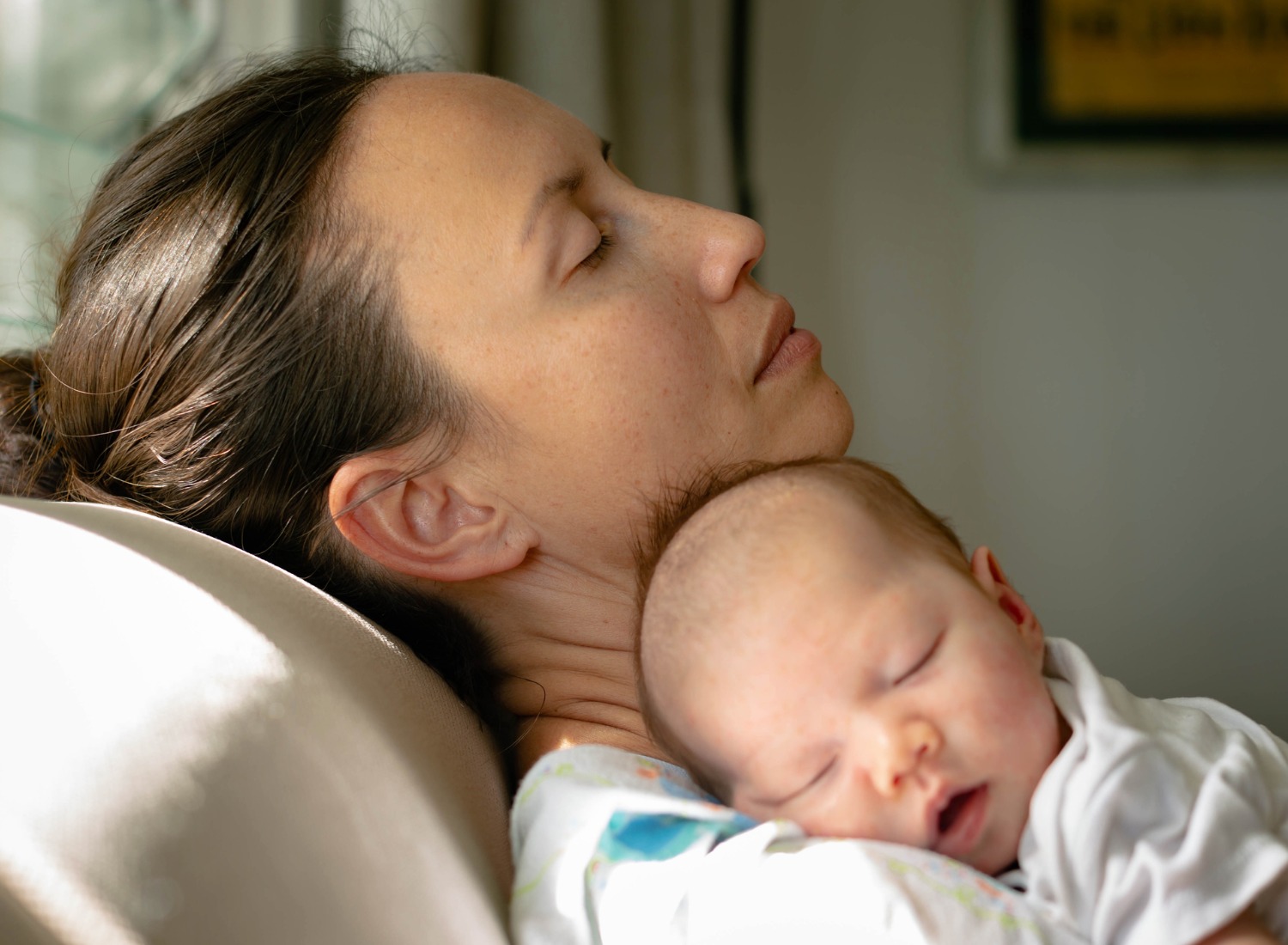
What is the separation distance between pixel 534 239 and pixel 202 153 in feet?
1.07

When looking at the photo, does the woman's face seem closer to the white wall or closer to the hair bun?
the hair bun

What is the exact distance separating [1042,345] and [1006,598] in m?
2.09

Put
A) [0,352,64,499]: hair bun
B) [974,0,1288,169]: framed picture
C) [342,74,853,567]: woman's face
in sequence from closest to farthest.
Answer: [342,74,853,567]: woman's face
[0,352,64,499]: hair bun
[974,0,1288,169]: framed picture

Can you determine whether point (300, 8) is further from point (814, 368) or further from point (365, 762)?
point (365, 762)

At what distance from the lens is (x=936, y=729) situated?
586 millimetres

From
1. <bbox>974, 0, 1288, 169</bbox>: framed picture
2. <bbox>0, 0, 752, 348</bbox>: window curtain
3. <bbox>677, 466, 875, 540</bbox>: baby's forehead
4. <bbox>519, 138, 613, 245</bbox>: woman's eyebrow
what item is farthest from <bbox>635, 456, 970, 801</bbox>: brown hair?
<bbox>974, 0, 1288, 169</bbox>: framed picture

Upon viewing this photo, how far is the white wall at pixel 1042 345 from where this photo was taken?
2.63 metres

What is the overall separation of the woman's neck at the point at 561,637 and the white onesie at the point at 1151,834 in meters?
0.39

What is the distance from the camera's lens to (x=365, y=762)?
0.57 metres

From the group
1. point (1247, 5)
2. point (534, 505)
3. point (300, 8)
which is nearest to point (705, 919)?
point (534, 505)

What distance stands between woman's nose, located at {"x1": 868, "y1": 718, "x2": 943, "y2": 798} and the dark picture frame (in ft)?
7.70

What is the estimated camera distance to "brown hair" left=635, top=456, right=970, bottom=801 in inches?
26.9

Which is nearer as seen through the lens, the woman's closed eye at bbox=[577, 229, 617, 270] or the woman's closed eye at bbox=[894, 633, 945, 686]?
the woman's closed eye at bbox=[894, 633, 945, 686]

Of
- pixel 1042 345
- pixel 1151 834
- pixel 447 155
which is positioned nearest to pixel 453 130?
pixel 447 155
